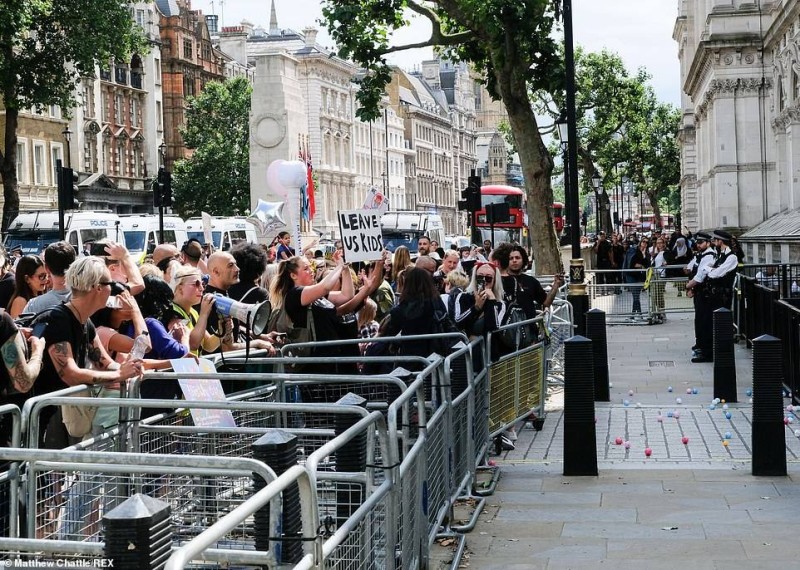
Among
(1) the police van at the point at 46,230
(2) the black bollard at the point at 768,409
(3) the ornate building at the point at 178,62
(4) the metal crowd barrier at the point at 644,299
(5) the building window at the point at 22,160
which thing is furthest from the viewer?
(3) the ornate building at the point at 178,62

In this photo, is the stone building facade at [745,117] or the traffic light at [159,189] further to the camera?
the stone building facade at [745,117]

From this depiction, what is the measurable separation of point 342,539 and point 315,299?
18.4 feet

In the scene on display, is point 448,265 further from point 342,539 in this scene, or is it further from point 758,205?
point 758,205

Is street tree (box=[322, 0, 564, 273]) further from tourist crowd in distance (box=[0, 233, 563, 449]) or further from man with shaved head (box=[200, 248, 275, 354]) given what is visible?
man with shaved head (box=[200, 248, 275, 354])

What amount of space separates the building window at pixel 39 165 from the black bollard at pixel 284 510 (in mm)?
62674

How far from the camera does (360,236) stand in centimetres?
1145

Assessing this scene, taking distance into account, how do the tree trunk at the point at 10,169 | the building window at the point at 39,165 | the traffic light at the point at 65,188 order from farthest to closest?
the building window at the point at 39,165, the tree trunk at the point at 10,169, the traffic light at the point at 65,188

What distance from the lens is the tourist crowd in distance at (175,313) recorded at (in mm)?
6605

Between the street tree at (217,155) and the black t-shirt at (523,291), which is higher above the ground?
the street tree at (217,155)

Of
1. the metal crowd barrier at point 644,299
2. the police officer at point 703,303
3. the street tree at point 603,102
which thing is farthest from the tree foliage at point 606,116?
the police officer at point 703,303

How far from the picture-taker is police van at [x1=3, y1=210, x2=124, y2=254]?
3894 cm

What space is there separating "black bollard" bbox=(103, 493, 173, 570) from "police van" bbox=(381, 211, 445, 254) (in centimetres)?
4419

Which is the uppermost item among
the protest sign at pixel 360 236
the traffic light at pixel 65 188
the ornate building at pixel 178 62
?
the ornate building at pixel 178 62

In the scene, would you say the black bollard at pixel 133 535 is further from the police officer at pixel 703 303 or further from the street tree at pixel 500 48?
the street tree at pixel 500 48
